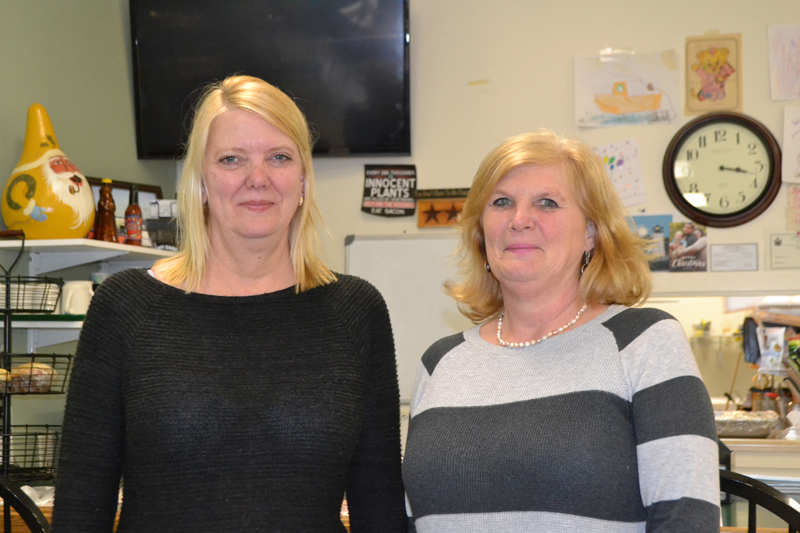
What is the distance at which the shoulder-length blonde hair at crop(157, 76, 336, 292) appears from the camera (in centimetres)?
139

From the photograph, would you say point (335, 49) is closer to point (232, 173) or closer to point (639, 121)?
point (639, 121)

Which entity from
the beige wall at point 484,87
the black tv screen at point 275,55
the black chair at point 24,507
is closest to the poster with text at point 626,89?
the beige wall at point 484,87

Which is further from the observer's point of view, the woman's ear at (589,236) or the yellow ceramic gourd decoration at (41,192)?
the yellow ceramic gourd decoration at (41,192)

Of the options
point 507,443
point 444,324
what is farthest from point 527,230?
point 444,324

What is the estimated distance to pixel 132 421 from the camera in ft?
4.20

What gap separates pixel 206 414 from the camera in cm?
128

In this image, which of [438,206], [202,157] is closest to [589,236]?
[202,157]

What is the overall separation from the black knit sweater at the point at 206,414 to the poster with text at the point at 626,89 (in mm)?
2355

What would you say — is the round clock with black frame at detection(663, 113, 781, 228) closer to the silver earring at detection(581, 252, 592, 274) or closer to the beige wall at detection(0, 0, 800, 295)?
the beige wall at detection(0, 0, 800, 295)

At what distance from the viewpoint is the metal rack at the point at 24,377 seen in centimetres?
219

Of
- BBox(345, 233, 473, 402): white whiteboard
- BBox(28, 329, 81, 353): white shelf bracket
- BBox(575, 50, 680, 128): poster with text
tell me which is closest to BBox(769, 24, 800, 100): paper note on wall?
BBox(575, 50, 680, 128): poster with text

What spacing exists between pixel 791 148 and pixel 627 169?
653mm

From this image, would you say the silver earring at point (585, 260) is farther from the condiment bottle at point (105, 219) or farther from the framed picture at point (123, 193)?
the framed picture at point (123, 193)

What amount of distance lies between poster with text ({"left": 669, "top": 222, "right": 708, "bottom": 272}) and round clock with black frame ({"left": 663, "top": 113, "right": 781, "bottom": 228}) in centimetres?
5
